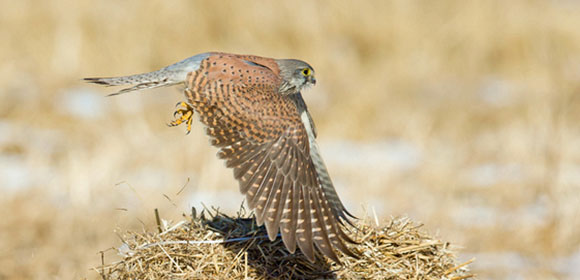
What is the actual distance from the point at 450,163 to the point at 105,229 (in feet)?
15.5

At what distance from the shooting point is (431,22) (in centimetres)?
1377

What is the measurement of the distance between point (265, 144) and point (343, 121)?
7.36 meters

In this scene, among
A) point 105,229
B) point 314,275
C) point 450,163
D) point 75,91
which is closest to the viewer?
point 314,275

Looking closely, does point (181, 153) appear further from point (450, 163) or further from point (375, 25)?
point (375, 25)

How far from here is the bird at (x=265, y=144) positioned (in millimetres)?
3588

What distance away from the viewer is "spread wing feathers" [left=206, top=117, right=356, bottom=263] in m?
3.55

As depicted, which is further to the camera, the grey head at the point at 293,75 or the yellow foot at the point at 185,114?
the grey head at the point at 293,75

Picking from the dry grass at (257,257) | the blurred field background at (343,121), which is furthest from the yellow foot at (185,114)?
the blurred field background at (343,121)

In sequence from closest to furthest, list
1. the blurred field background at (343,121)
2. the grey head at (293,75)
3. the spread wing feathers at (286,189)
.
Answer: the spread wing feathers at (286,189) → the grey head at (293,75) → the blurred field background at (343,121)

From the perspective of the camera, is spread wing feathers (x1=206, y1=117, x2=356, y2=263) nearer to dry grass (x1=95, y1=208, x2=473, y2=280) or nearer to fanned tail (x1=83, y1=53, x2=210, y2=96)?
dry grass (x1=95, y1=208, x2=473, y2=280)

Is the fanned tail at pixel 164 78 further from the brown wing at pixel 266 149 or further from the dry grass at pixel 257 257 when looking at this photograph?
the dry grass at pixel 257 257

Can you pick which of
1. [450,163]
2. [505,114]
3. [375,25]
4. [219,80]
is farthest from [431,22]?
[219,80]

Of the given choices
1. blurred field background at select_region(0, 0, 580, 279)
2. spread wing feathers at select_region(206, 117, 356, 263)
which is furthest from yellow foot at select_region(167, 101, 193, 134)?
blurred field background at select_region(0, 0, 580, 279)

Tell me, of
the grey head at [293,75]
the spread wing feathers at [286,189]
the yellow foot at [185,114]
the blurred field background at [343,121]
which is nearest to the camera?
the spread wing feathers at [286,189]
